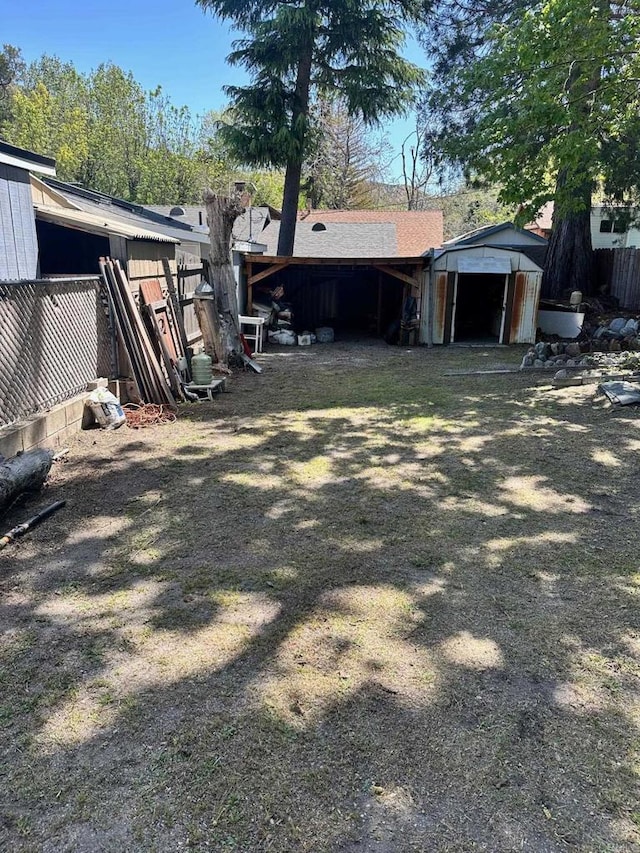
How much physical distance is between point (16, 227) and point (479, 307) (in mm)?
13624

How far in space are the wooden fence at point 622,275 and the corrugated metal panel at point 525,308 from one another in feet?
11.5

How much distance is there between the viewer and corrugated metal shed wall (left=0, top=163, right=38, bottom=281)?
20.2 ft

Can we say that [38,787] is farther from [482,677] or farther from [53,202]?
[53,202]

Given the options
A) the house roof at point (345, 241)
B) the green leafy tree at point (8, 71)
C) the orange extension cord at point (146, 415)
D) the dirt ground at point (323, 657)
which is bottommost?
the dirt ground at point (323, 657)

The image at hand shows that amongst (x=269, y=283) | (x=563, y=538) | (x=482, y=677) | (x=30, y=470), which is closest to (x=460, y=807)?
(x=482, y=677)

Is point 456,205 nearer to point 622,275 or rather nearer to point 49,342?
point 622,275

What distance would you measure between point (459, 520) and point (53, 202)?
815cm

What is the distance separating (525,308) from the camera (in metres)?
14.3

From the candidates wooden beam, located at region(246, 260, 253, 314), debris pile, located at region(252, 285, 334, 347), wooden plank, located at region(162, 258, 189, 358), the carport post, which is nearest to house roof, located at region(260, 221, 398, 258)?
debris pile, located at region(252, 285, 334, 347)

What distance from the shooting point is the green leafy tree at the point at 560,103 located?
9.68 metres

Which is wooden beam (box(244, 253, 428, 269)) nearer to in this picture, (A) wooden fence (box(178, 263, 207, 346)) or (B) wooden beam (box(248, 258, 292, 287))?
(B) wooden beam (box(248, 258, 292, 287))

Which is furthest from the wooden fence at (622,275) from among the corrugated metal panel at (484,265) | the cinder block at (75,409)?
the cinder block at (75,409)

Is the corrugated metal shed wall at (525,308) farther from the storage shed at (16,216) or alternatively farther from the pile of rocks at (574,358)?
the storage shed at (16,216)

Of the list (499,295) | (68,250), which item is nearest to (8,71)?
(499,295)
